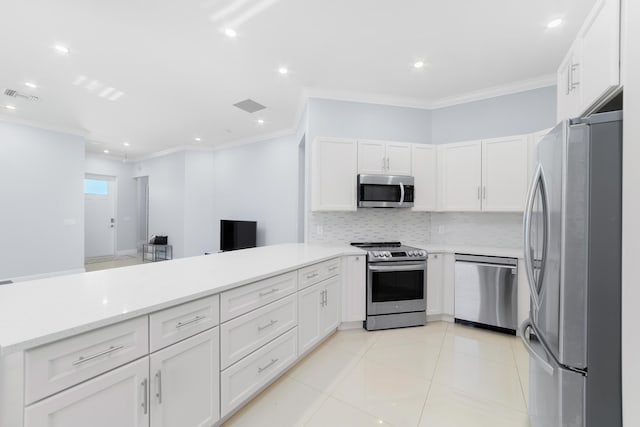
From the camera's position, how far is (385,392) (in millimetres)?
2031

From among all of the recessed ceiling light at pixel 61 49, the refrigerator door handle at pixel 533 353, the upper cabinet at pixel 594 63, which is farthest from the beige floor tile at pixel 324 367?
the recessed ceiling light at pixel 61 49

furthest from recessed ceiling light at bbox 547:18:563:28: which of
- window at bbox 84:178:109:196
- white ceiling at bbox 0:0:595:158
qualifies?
window at bbox 84:178:109:196

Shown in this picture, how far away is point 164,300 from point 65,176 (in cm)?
627

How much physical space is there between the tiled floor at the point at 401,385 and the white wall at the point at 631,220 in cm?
99

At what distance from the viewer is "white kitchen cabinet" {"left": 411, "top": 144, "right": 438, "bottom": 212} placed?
11.6ft

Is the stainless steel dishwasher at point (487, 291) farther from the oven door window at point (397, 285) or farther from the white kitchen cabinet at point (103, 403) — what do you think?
the white kitchen cabinet at point (103, 403)

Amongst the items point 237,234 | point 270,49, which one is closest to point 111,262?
point 237,234

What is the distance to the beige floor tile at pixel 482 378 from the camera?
1992 millimetres

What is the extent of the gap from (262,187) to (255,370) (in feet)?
14.4

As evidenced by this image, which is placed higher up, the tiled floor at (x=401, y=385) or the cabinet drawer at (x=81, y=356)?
the cabinet drawer at (x=81, y=356)

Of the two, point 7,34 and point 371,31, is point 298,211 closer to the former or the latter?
point 371,31

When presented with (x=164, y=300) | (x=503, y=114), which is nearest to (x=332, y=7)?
(x=164, y=300)

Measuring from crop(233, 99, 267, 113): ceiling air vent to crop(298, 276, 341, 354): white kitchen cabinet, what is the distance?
9.60 feet

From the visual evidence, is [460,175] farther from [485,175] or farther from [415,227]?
[415,227]
